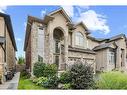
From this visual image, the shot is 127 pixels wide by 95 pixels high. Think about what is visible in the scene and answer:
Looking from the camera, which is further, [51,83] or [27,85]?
[51,83]

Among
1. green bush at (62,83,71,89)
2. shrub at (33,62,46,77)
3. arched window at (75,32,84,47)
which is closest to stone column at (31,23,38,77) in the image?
shrub at (33,62,46,77)

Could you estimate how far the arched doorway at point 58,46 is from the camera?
870 centimetres

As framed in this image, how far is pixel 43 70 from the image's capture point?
843 cm

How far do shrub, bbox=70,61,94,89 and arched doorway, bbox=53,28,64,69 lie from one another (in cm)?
49

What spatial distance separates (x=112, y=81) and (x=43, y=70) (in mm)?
1910

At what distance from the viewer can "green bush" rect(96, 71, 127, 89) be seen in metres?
8.27

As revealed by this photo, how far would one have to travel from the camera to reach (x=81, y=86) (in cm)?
842

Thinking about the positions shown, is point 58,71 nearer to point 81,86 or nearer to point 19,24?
point 81,86

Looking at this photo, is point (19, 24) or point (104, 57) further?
point (104, 57)

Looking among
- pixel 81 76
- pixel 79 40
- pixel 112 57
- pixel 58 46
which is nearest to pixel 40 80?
pixel 81 76

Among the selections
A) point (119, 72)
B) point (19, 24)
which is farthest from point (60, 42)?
point (119, 72)

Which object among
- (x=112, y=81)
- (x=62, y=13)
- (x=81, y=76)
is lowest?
(x=112, y=81)

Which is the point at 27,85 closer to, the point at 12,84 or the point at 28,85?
the point at 28,85
